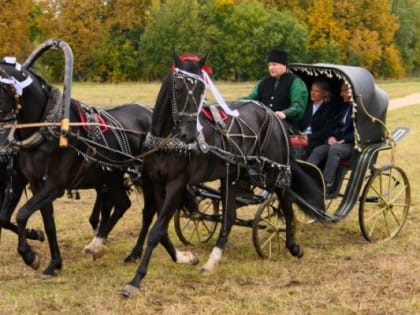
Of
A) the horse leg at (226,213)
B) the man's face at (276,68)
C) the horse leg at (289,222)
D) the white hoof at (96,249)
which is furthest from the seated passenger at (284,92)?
the white hoof at (96,249)

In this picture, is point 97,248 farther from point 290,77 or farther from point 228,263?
point 290,77

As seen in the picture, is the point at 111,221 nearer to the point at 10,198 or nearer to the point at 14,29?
the point at 10,198

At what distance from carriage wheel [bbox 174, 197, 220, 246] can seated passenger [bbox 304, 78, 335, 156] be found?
4.70 feet

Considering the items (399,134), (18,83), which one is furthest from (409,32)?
(18,83)

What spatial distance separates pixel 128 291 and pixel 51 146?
61.6 inches

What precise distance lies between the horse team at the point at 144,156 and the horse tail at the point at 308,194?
0.01 meters

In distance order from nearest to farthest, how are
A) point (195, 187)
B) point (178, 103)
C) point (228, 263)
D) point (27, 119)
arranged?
1. point (178, 103)
2. point (27, 119)
3. point (228, 263)
4. point (195, 187)

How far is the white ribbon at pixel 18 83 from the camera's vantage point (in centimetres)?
618

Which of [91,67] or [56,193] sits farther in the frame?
[91,67]

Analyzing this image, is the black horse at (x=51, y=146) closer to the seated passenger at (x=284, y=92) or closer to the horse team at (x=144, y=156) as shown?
the horse team at (x=144, y=156)

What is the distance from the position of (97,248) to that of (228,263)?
144cm

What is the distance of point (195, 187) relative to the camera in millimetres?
7902

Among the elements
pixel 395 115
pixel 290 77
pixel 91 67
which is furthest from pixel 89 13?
pixel 290 77

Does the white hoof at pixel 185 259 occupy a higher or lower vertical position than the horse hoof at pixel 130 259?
higher
